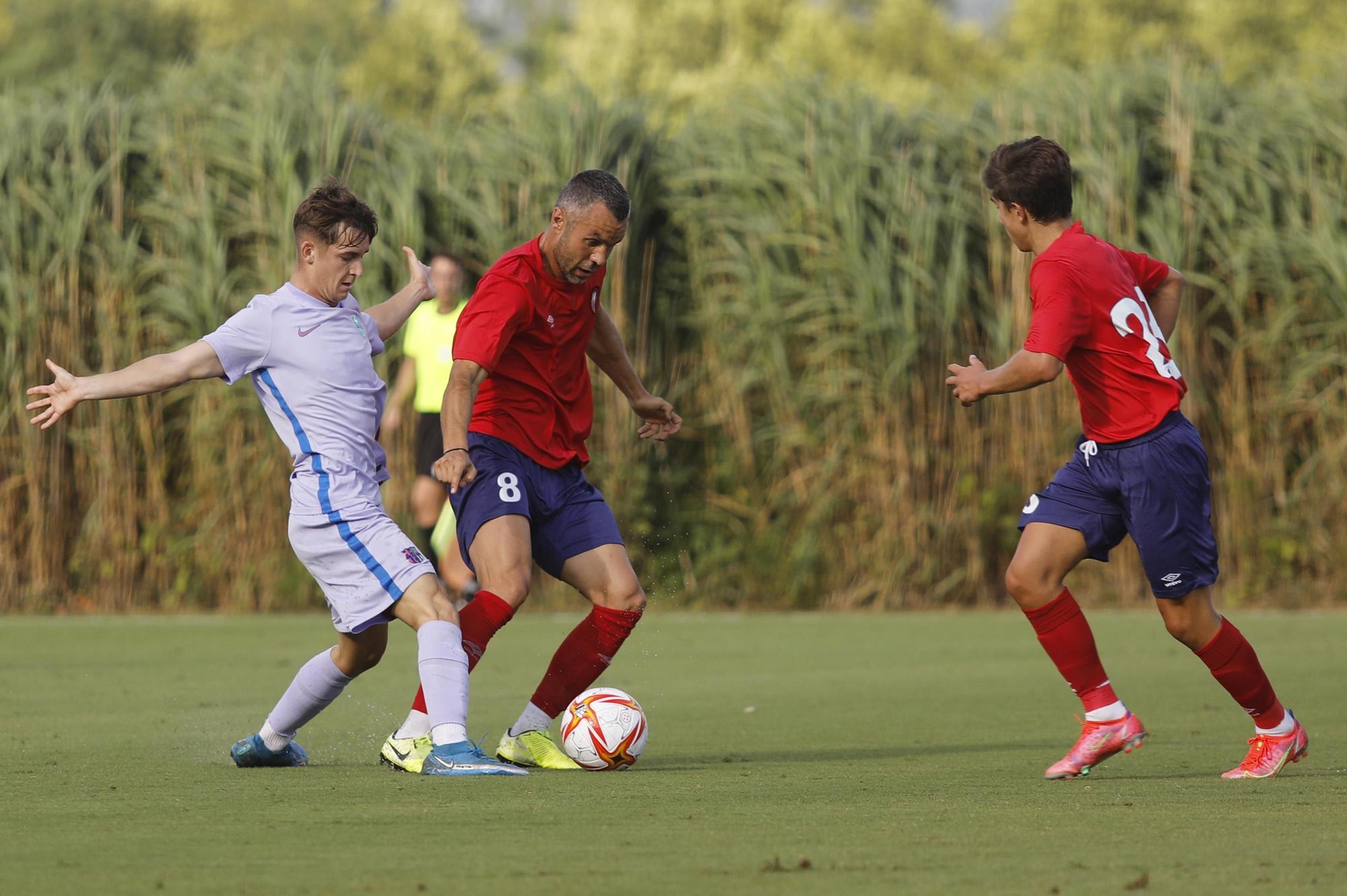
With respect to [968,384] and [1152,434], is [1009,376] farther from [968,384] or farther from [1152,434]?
[1152,434]

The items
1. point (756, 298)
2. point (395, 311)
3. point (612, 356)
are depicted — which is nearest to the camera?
point (395, 311)

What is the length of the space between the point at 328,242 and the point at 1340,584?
29.2 ft

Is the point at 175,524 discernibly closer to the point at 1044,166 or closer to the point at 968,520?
the point at 968,520

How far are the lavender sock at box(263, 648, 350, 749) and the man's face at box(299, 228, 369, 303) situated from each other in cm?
119

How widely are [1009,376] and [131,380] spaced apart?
8.66ft

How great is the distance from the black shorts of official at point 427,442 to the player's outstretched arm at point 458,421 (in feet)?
20.2

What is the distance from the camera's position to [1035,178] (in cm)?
567

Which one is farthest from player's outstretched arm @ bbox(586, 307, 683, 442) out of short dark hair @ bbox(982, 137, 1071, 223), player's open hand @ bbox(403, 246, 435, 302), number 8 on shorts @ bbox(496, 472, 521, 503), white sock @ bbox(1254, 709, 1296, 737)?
white sock @ bbox(1254, 709, 1296, 737)

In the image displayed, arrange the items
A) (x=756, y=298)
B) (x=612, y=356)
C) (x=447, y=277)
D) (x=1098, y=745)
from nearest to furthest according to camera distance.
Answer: (x=1098, y=745), (x=612, y=356), (x=447, y=277), (x=756, y=298)

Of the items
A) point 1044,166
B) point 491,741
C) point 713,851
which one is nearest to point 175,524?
point 491,741

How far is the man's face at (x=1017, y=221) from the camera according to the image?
5.77 metres

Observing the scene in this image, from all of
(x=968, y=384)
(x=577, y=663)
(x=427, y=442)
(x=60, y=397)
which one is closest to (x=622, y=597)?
(x=577, y=663)

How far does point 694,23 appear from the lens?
146ft

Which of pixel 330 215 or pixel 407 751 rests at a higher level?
pixel 330 215
